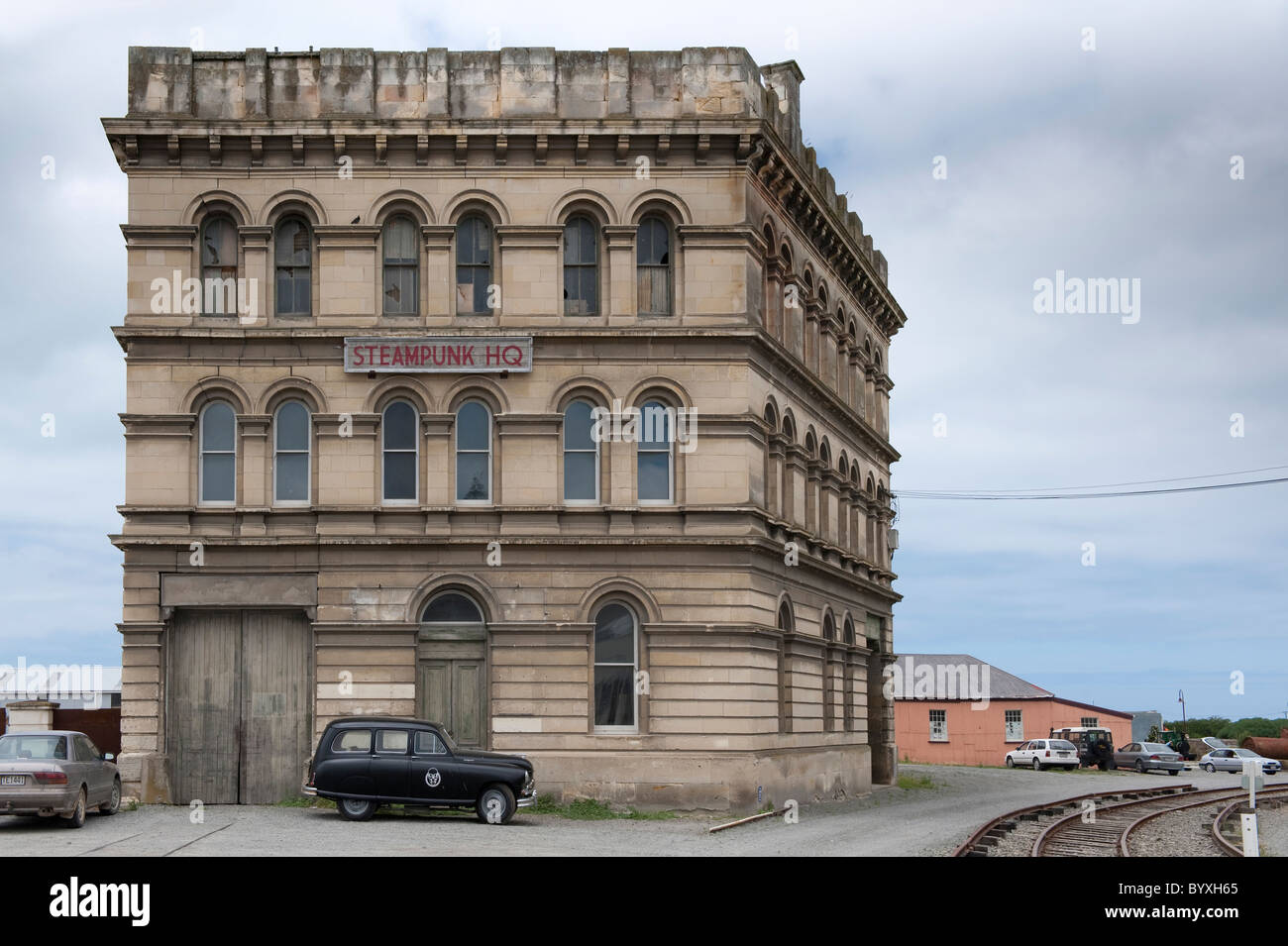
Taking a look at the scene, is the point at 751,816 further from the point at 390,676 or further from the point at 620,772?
the point at 390,676

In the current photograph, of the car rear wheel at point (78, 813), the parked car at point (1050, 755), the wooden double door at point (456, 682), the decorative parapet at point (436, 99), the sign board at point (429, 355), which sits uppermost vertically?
the decorative parapet at point (436, 99)

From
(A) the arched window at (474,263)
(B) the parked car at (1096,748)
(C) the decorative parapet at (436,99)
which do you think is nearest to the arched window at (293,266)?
(C) the decorative parapet at (436,99)

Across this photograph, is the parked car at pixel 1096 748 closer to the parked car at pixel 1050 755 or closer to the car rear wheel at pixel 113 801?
the parked car at pixel 1050 755

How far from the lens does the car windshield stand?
1002 inches

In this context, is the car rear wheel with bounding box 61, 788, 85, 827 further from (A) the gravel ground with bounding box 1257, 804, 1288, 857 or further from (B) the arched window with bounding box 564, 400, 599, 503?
(A) the gravel ground with bounding box 1257, 804, 1288, 857

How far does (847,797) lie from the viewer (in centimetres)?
3988

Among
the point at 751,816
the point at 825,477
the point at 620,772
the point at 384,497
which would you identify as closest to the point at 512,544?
the point at 384,497

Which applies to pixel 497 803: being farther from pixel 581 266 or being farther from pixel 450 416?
pixel 581 266

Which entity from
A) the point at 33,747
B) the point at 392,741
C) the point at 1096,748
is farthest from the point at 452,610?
the point at 1096,748

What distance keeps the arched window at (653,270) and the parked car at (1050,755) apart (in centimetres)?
3839

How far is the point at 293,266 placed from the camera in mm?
32625

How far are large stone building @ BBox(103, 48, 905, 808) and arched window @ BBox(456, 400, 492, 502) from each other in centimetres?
5

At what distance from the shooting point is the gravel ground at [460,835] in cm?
2327

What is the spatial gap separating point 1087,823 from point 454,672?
43.1 feet
